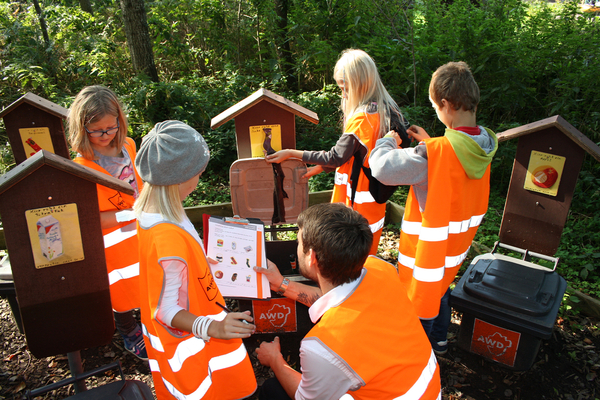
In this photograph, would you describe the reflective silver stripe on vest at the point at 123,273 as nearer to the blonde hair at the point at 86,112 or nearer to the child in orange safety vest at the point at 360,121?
the blonde hair at the point at 86,112

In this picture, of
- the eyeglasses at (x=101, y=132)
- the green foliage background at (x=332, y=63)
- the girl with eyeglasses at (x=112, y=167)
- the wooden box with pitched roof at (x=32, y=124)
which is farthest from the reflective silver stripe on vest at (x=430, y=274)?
the wooden box with pitched roof at (x=32, y=124)

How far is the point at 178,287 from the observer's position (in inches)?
68.2

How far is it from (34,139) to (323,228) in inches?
116

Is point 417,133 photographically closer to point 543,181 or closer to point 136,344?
point 543,181

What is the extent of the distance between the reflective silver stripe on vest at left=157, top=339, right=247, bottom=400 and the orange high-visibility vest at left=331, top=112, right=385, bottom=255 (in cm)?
120

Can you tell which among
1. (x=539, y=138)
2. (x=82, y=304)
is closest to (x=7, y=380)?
(x=82, y=304)

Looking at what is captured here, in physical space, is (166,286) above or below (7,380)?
above

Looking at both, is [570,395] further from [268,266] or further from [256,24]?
[256,24]

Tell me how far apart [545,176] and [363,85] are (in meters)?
1.48

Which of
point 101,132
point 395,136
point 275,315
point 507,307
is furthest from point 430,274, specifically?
point 101,132

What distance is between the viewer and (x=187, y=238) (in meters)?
1.80

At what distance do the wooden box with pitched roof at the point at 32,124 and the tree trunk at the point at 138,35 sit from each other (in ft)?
12.5

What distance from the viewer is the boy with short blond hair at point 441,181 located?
2342 mm

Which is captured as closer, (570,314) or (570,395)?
(570,395)
